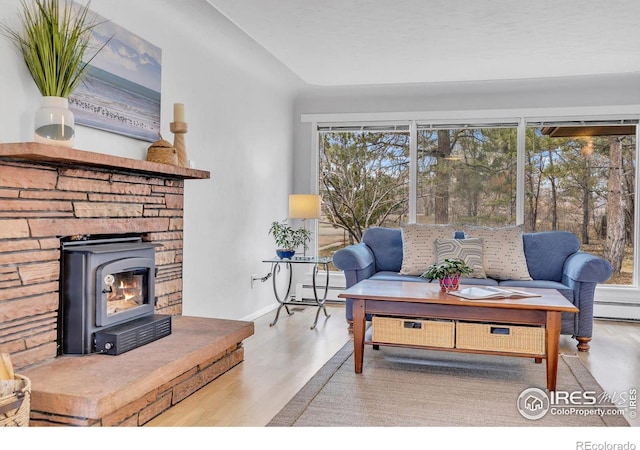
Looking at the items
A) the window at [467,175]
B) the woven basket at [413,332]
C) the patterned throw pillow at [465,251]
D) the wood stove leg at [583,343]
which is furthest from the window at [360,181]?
the woven basket at [413,332]

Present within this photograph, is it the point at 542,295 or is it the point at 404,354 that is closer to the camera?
the point at 542,295

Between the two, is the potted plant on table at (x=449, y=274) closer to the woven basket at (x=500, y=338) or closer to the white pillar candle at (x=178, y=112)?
the woven basket at (x=500, y=338)

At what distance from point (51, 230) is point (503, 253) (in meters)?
3.65

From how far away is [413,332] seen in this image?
330 cm

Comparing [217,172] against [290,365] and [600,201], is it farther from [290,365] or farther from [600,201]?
[600,201]

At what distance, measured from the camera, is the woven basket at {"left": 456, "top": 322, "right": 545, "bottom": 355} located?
3104 millimetres

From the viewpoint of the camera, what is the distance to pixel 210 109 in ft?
14.1

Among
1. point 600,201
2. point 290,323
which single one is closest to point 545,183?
point 600,201

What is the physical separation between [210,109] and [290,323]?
6.65ft

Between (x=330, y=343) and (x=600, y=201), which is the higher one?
(x=600, y=201)

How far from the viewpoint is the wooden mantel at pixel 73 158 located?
7.23 feet

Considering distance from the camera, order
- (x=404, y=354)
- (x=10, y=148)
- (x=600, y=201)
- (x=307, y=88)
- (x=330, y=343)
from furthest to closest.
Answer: (x=307, y=88) < (x=600, y=201) < (x=330, y=343) < (x=404, y=354) < (x=10, y=148)

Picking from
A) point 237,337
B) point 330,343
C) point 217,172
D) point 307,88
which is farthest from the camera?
point 307,88

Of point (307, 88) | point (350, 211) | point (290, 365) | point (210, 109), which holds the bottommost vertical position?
point (290, 365)
